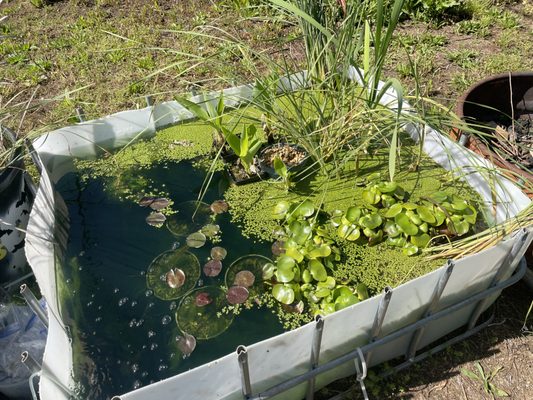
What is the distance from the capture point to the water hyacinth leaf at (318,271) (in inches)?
55.7

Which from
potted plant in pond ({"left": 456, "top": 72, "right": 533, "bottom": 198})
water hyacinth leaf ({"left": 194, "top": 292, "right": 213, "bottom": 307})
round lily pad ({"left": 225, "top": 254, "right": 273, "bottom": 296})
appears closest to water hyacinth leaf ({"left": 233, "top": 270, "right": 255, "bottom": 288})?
round lily pad ({"left": 225, "top": 254, "right": 273, "bottom": 296})

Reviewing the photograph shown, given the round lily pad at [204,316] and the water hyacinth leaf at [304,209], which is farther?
the water hyacinth leaf at [304,209]

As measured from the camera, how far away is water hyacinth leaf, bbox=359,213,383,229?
1521mm

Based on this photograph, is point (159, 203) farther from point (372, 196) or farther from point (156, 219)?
point (372, 196)

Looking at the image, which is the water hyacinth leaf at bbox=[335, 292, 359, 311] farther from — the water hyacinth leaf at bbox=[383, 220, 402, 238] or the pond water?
the water hyacinth leaf at bbox=[383, 220, 402, 238]

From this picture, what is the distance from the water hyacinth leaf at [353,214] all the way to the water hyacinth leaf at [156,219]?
686mm

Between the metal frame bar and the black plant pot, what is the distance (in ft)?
2.54

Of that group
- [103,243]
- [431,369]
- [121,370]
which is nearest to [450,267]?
[431,369]

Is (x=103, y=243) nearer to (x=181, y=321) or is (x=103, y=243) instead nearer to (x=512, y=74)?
(x=181, y=321)

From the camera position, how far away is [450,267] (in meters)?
1.13

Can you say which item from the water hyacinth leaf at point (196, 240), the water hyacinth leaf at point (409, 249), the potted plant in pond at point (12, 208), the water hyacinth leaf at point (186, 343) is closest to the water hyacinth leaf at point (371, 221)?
the water hyacinth leaf at point (409, 249)

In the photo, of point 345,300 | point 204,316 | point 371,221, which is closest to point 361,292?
point 345,300

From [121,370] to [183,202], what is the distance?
68 cm

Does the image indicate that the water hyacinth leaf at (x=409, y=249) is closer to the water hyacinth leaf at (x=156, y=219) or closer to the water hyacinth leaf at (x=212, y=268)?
the water hyacinth leaf at (x=212, y=268)
